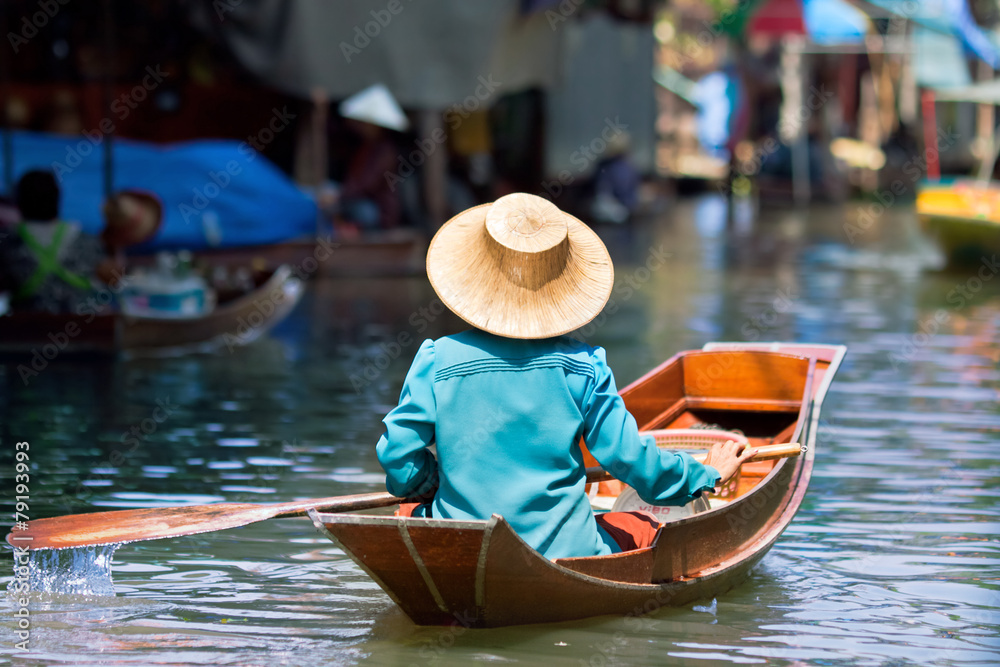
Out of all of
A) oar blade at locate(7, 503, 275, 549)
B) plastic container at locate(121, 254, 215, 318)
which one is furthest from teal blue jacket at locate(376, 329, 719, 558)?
plastic container at locate(121, 254, 215, 318)

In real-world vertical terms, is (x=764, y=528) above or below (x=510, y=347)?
below

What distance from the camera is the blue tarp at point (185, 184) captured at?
39.4 feet

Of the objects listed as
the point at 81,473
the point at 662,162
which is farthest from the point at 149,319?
the point at 662,162

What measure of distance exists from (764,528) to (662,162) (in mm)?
30853

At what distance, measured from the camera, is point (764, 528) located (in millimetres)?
4668

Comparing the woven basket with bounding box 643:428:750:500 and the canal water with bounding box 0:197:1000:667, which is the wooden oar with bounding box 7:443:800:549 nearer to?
the canal water with bounding box 0:197:1000:667

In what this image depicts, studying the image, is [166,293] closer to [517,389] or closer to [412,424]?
[412,424]

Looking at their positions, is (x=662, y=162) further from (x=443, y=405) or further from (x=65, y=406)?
(x=443, y=405)

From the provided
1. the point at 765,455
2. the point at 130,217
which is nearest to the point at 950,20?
the point at 130,217

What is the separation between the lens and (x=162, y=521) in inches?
165

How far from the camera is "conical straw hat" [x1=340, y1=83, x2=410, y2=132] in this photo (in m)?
14.6

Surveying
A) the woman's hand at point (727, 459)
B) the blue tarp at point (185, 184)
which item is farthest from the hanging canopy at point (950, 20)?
the woman's hand at point (727, 459)

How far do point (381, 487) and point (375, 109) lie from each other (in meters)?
9.46

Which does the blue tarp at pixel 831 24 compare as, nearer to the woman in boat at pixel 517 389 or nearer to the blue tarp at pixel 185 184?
the blue tarp at pixel 185 184
